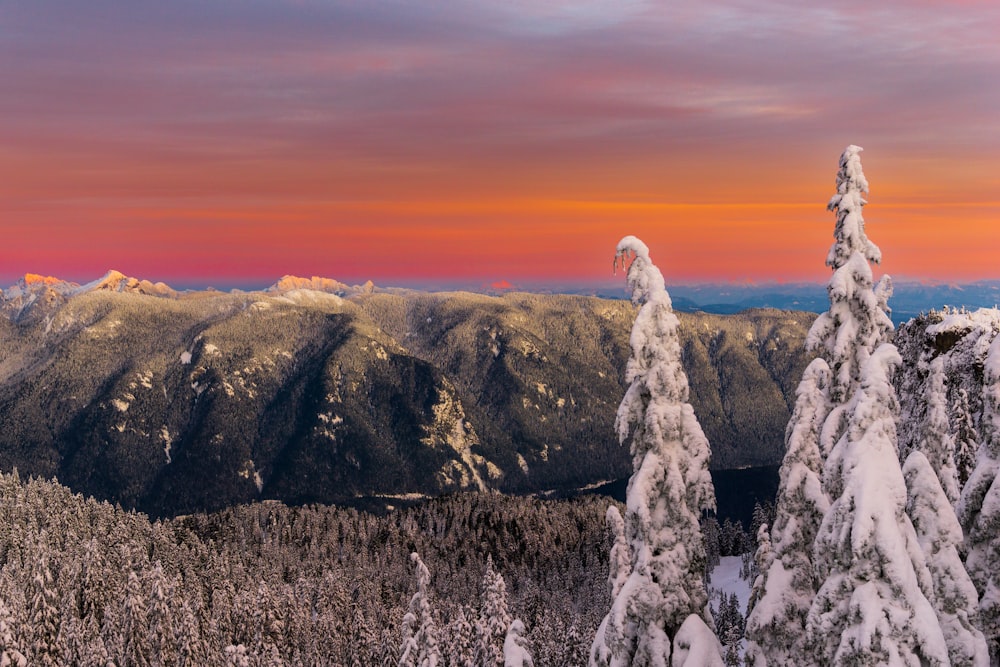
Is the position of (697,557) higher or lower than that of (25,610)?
higher

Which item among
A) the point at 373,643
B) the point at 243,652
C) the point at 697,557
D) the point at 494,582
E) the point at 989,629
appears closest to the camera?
the point at 697,557

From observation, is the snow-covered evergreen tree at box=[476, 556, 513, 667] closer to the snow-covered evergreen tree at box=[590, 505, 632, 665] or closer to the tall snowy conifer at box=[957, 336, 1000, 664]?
the snow-covered evergreen tree at box=[590, 505, 632, 665]

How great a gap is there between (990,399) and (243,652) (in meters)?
78.7

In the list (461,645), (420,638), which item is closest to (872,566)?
(420,638)

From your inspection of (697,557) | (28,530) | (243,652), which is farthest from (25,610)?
(697,557)

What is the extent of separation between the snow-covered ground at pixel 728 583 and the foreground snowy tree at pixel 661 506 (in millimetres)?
111273

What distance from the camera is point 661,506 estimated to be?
21.8 meters

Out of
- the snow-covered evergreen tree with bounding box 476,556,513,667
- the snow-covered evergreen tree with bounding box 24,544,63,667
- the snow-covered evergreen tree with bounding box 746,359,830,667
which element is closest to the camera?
the snow-covered evergreen tree with bounding box 746,359,830,667

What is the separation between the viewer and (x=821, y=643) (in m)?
17.3

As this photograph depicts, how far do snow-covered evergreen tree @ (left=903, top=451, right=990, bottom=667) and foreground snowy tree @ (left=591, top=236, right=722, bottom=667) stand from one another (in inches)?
200

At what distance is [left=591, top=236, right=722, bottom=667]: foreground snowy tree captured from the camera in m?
21.3

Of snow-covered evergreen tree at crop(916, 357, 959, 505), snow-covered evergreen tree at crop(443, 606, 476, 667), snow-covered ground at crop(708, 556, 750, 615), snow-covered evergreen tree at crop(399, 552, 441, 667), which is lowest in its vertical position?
snow-covered ground at crop(708, 556, 750, 615)

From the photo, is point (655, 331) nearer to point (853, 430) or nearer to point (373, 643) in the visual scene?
point (853, 430)

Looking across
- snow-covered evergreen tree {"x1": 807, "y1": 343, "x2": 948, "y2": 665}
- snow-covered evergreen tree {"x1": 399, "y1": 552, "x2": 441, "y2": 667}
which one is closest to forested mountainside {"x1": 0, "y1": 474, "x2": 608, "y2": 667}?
snow-covered evergreen tree {"x1": 399, "y1": 552, "x2": 441, "y2": 667}
